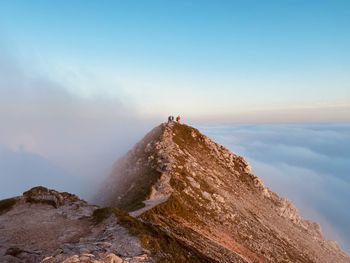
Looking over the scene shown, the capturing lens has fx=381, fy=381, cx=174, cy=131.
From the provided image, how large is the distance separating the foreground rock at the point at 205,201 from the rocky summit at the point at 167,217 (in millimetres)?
211

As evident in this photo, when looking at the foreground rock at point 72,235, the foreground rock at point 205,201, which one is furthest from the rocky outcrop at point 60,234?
the foreground rock at point 205,201

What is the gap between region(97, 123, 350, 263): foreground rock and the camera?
46312mm

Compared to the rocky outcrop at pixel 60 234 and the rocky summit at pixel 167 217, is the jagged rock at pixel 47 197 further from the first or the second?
the rocky summit at pixel 167 217

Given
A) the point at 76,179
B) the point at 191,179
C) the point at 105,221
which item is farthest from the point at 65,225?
the point at 76,179

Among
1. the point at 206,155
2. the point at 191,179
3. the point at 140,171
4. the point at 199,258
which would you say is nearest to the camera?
the point at 199,258

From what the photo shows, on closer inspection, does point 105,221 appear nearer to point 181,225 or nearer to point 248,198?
point 181,225

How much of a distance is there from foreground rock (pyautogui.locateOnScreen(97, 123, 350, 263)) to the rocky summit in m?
0.21

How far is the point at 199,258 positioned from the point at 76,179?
369ft

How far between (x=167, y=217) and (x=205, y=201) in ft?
46.7

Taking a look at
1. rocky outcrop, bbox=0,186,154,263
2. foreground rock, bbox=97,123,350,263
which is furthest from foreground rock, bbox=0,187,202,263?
foreground rock, bbox=97,123,350,263

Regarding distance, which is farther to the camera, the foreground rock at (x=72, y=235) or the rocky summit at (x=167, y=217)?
the rocky summit at (x=167, y=217)

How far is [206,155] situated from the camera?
82.6m

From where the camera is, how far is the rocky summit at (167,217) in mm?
31266

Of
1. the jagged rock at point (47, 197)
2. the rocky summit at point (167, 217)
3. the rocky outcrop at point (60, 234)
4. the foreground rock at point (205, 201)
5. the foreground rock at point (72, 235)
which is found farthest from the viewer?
the foreground rock at point (205, 201)
